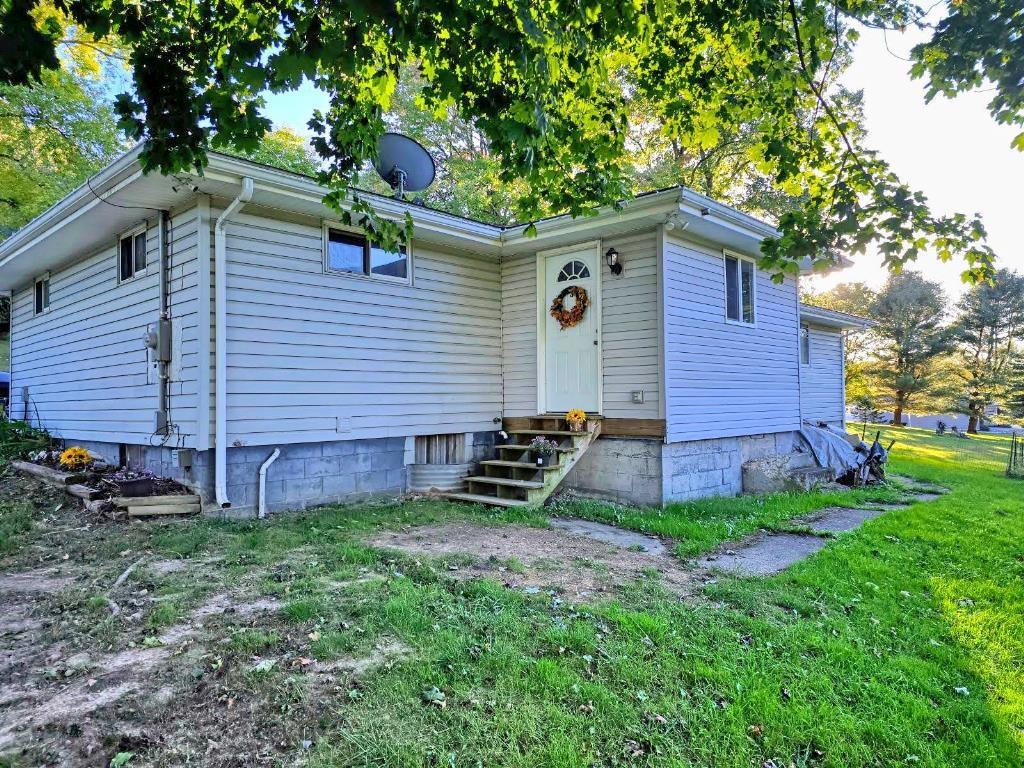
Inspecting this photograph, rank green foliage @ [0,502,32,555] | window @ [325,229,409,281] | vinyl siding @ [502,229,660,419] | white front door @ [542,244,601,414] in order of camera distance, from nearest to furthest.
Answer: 1. green foliage @ [0,502,32,555]
2. window @ [325,229,409,281]
3. vinyl siding @ [502,229,660,419]
4. white front door @ [542,244,601,414]

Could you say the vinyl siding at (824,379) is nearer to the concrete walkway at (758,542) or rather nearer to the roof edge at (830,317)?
the roof edge at (830,317)

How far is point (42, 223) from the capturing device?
22.2 feet

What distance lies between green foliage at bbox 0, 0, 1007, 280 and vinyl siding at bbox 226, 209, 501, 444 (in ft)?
8.23

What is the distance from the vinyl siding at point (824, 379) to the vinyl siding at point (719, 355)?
11.4 feet

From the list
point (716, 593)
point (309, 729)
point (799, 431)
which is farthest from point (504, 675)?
point (799, 431)

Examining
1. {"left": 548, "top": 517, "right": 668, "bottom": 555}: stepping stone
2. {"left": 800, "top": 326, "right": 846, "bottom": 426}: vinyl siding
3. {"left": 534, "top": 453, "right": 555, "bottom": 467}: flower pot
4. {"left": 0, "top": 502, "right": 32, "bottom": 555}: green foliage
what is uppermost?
{"left": 800, "top": 326, "right": 846, "bottom": 426}: vinyl siding

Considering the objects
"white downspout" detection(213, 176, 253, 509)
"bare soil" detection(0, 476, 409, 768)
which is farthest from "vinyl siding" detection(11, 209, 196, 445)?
"bare soil" detection(0, 476, 409, 768)

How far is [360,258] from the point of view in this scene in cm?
666

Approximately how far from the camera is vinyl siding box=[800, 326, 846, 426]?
1266 centimetres

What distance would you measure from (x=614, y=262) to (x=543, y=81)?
13.1 ft

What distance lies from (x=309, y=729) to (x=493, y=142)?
3.07m

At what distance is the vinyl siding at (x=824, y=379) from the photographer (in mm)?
12656

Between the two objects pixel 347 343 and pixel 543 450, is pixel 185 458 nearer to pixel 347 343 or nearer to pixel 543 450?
pixel 347 343

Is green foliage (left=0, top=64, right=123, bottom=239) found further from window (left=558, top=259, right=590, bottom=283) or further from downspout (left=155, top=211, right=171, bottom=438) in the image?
window (left=558, top=259, right=590, bottom=283)
